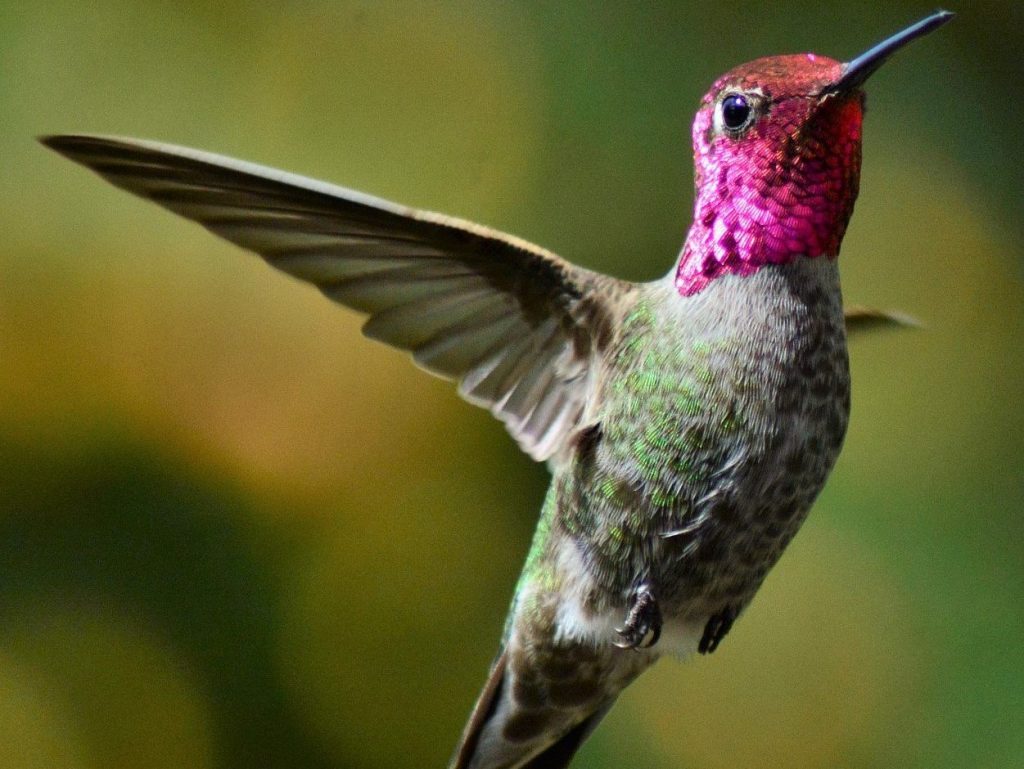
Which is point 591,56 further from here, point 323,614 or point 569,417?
point 569,417

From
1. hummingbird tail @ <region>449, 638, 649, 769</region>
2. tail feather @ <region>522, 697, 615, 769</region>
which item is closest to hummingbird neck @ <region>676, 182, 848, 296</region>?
hummingbird tail @ <region>449, 638, 649, 769</region>

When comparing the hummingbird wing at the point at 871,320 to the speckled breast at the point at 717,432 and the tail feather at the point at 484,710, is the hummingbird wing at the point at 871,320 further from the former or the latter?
the tail feather at the point at 484,710

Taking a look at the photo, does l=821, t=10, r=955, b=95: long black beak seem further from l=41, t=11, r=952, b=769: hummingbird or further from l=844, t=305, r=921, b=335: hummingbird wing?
l=844, t=305, r=921, b=335: hummingbird wing

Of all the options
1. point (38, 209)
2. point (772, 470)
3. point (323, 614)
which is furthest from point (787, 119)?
point (38, 209)

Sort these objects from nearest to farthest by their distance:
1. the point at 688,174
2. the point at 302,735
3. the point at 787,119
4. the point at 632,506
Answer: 1. the point at 787,119
2. the point at 632,506
3. the point at 302,735
4. the point at 688,174

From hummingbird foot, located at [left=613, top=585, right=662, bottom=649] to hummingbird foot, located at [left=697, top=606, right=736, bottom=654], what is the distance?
0.15 ft

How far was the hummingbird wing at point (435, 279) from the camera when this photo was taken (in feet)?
2.81

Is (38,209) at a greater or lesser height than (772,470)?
greater

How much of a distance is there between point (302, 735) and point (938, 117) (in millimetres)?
1351

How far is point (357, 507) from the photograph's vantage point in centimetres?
176

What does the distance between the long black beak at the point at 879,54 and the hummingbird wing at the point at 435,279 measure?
9.7 inches

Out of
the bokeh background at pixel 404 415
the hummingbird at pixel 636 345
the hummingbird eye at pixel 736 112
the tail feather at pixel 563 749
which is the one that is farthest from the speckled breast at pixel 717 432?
the bokeh background at pixel 404 415

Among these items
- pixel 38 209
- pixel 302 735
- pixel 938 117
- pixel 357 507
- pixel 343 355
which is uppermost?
pixel 938 117

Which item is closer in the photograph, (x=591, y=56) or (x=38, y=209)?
(x=38, y=209)
